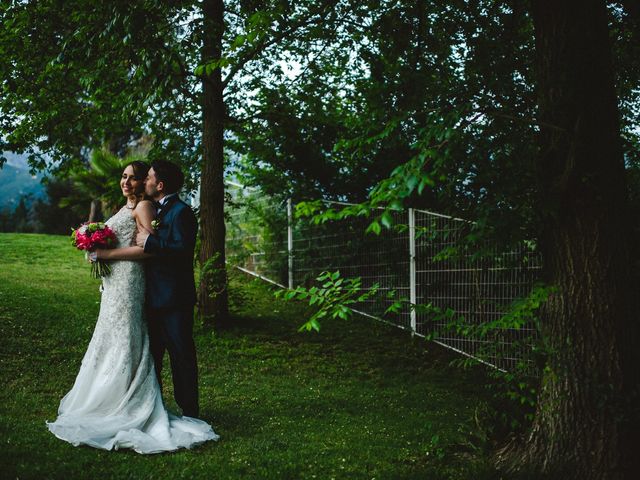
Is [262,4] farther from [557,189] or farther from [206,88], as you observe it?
[557,189]

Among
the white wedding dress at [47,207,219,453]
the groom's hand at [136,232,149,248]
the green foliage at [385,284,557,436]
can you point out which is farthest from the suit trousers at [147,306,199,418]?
the green foliage at [385,284,557,436]

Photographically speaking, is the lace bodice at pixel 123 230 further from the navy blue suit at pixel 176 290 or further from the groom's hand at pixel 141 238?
the navy blue suit at pixel 176 290

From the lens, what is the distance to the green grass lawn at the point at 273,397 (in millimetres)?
4504

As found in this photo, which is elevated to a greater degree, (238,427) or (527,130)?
(527,130)

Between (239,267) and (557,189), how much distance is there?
1253 centimetres

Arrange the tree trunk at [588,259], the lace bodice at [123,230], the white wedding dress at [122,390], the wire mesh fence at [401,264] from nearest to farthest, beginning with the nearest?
1. the tree trunk at [588,259]
2. the white wedding dress at [122,390]
3. the lace bodice at [123,230]
4. the wire mesh fence at [401,264]

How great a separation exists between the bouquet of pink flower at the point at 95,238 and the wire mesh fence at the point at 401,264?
96.7 inches

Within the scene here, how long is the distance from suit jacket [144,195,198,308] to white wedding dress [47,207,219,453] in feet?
0.56

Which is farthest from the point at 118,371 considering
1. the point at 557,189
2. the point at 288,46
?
the point at 288,46

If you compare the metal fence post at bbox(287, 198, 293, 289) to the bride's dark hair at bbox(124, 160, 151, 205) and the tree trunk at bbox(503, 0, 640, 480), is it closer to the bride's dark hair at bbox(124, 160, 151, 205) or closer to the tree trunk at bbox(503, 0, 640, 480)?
the bride's dark hair at bbox(124, 160, 151, 205)

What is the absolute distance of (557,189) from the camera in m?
3.93

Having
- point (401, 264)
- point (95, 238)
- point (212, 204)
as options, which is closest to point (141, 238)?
point (95, 238)

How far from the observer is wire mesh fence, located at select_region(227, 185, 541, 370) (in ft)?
22.7

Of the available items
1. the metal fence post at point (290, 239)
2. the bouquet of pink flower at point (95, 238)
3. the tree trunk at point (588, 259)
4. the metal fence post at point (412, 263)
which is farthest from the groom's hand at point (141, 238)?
the metal fence post at point (290, 239)
